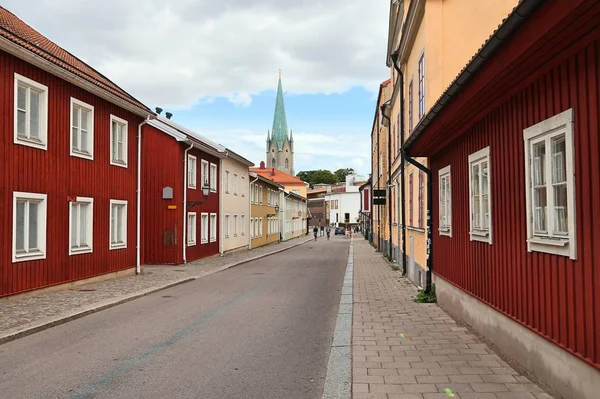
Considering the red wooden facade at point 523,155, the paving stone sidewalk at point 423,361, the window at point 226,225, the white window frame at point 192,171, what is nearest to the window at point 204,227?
the white window frame at point 192,171

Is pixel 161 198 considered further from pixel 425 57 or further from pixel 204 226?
pixel 425 57

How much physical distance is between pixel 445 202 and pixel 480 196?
2.90m

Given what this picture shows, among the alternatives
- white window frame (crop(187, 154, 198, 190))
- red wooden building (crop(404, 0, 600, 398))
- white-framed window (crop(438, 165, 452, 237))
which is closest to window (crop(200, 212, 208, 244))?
white window frame (crop(187, 154, 198, 190))

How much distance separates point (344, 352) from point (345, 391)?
1726mm

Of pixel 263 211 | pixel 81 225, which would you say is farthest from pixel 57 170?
pixel 263 211

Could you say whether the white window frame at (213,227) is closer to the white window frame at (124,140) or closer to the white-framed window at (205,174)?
the white-framed window at (205,174)

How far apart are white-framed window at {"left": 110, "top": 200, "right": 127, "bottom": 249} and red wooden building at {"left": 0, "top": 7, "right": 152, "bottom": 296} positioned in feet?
0.11

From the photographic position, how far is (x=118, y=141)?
58.2ft

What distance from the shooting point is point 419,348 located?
7195 millimetres

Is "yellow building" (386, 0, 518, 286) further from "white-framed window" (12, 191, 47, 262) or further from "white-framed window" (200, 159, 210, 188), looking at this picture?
"white-framed window" (200, 159, 210, 188)

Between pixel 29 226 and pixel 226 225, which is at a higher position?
pixel 29 226

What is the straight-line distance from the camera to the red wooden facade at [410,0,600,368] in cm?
405

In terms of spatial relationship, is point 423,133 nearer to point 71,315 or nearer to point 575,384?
point 575,384

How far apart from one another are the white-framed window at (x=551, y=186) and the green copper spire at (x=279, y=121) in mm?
135418
